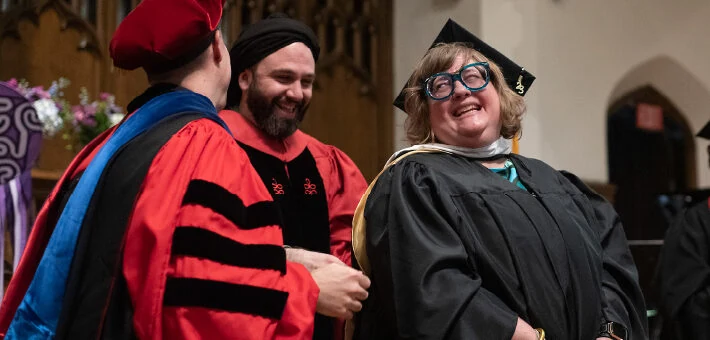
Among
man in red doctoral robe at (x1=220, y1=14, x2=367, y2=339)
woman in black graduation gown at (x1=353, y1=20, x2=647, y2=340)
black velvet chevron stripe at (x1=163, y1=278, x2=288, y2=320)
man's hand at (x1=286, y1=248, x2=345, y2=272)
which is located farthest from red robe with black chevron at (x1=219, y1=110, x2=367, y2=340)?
black velvet chevron stripe at (x1=163, y1=278, x2=288, y2=320)

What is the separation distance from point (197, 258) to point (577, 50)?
471 centimetres

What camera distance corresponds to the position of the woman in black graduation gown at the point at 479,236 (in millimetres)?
1868

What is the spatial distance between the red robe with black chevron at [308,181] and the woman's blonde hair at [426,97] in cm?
34

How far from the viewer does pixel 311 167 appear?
8.34ft

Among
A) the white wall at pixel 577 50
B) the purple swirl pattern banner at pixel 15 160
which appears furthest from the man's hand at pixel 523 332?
the white wall at pixel 577 50

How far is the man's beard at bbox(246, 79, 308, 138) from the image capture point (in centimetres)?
248

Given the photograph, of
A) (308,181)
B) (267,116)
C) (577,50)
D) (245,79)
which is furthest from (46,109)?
(577,50)

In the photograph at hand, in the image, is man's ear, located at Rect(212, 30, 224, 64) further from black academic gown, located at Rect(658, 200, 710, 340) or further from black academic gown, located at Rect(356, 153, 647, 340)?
black academic gown, located at Rect(658, 200, 710, 340)

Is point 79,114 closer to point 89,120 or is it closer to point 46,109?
point 89,120

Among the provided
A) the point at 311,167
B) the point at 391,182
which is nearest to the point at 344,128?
the point at 311,167

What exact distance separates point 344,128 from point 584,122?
1.83 meters

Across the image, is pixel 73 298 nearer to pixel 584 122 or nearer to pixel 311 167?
pixel 311 167

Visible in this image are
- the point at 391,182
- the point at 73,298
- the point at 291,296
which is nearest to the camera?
the point at 73,298

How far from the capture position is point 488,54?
7.79 ft
